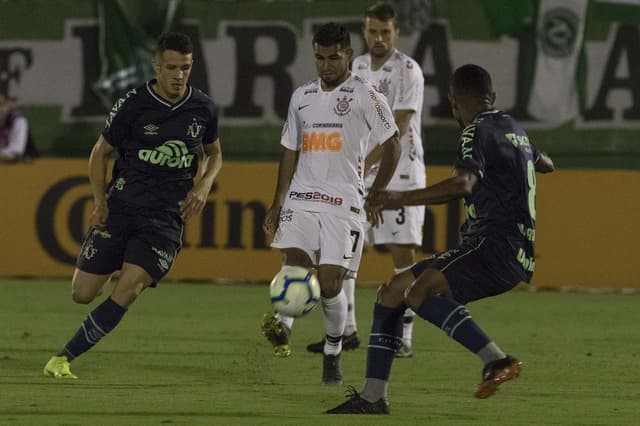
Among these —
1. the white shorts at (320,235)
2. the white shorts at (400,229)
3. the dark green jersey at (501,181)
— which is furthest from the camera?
the white shorts at (400,229)

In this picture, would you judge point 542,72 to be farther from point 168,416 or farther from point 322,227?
point 168,416

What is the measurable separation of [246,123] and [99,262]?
8879mm

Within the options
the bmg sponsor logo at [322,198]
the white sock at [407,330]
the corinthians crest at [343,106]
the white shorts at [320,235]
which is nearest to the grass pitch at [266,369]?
the white sock at [407,330]

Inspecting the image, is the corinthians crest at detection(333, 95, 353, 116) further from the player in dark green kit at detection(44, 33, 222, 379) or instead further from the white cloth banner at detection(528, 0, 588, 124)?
the white cloth banner at detection(528, 0, 588, 124)

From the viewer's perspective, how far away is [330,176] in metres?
8.61

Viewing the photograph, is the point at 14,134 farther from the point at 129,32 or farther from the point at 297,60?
the point at 297,60

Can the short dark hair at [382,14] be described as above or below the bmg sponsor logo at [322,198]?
above

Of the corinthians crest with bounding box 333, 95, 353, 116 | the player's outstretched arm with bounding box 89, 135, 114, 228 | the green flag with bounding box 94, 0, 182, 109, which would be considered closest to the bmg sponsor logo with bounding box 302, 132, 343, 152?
the corinthians crest with bounding box 333, 95, 353, 116

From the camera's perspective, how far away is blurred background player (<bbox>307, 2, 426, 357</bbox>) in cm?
1030

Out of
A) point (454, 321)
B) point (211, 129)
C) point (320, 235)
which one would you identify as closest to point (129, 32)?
point (211, 129)

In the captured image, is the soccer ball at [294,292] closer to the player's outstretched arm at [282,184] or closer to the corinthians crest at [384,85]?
the player's outstretched arm at [282,184]

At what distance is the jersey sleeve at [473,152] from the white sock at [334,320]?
1.81 m

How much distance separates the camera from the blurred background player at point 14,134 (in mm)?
16906

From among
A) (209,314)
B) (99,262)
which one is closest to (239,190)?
(209,314)
